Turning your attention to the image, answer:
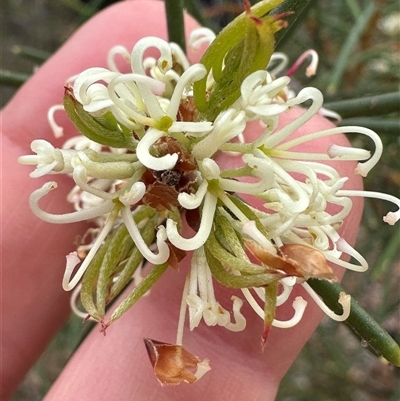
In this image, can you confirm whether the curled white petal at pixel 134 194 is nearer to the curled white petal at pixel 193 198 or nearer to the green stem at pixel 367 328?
the curled white petal at pixel 193 198

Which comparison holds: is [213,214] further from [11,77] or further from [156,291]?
[11,77]

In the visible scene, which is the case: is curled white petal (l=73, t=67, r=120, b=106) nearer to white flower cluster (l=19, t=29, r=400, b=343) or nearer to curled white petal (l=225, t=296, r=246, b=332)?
white flower cluster (l=19, t=29, r=400, b=343)

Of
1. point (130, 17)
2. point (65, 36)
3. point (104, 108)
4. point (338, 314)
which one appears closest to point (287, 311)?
point (338, 314)

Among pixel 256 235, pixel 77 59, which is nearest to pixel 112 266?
pixel 256 235

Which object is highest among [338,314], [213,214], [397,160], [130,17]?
[130,17]

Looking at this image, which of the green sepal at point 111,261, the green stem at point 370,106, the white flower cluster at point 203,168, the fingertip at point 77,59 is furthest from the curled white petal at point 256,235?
the fingertip at point 77,59
